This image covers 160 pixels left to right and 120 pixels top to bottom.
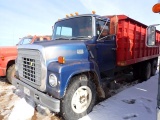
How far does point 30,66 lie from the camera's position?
363cm

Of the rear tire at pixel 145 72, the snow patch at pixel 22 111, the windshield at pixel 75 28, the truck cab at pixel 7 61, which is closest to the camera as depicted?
the snow patch at pixel 22 111

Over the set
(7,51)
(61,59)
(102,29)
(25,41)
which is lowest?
(61,59)

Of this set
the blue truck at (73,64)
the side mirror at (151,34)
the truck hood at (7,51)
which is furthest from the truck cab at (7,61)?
the side mirror at (151,34)

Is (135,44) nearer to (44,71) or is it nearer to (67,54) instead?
(67,54)

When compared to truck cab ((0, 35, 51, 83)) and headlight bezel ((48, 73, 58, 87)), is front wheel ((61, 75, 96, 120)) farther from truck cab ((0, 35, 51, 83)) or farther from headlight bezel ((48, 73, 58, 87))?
truck cab ((0, 35, 51, 83))

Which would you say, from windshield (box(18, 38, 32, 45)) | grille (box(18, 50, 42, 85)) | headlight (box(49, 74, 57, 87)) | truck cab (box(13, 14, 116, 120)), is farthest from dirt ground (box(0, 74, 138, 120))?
windshield (box(18, 38, 32, 45))

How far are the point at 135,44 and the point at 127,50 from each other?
2.99ft

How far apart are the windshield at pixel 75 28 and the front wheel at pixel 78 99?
118 centimetres

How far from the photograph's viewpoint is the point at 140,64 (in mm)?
7629

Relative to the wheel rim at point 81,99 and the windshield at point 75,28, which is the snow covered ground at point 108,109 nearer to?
the wheel rim at point 81,99

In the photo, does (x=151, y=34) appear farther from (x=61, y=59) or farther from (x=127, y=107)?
(x=127, y=107)

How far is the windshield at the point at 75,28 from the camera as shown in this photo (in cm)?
420

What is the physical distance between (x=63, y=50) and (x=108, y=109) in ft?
6.32

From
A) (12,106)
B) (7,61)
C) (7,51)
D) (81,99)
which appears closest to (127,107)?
(81,99)
